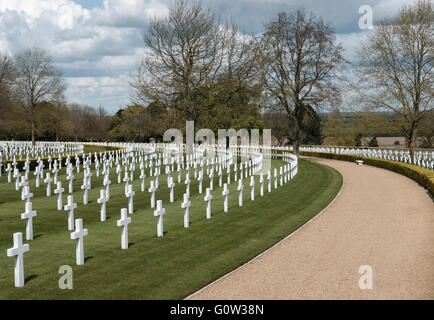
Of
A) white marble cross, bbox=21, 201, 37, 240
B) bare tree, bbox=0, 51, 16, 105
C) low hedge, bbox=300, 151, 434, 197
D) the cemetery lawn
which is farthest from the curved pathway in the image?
bare tree, bbox=0, 51, 16, 105

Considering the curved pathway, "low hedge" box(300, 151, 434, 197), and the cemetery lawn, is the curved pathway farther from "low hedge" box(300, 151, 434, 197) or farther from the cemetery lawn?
"low hedge" box(300, 151, 434, 197)

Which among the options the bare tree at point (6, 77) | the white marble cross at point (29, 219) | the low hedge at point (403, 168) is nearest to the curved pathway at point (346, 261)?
the white marble cross at point (29, 219)

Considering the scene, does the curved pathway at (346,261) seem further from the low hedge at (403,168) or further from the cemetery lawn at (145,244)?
the low hedge at (403,168)

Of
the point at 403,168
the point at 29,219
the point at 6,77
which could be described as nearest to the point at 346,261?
the point at 29,219

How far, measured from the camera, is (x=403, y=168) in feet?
103

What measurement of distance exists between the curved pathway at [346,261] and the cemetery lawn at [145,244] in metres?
0.52

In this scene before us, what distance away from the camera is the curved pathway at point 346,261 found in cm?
798

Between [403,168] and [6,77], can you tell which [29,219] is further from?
[6,77]

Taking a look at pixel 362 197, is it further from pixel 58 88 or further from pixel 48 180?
pixel 58 88

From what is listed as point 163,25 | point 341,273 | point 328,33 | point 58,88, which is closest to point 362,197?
point 341,273

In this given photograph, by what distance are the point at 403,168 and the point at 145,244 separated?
24.0 m

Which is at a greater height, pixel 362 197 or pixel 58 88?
pixel 58 88
